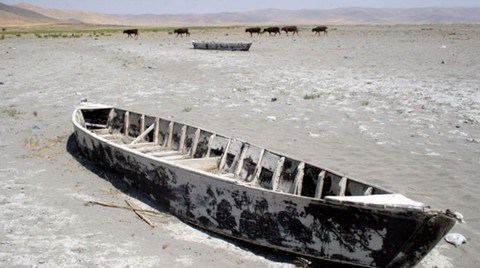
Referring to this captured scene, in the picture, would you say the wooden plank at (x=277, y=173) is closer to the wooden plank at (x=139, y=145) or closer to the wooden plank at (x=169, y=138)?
the wooden plank at (x=169, y=138)

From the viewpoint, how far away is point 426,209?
3607mm

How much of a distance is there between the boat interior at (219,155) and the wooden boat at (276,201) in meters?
0.02

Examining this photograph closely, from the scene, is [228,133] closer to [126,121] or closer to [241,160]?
[126,121]

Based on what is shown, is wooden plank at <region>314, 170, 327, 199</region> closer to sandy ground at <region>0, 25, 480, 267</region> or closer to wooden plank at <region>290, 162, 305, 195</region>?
wooden plank at <region>290, 162, 305, 195</region>

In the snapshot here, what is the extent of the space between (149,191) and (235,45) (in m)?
22.0

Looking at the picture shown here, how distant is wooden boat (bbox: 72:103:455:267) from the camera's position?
12.7 ft

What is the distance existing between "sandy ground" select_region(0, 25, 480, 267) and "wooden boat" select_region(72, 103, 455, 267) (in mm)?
367

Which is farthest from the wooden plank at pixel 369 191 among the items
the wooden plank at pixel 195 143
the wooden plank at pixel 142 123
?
the wooden plank at pixel 142 123

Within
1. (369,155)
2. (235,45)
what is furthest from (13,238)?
(235,45)

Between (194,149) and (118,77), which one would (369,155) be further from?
(118,77)

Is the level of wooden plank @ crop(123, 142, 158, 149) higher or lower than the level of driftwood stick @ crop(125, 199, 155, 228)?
higher

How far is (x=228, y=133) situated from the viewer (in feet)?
31.3

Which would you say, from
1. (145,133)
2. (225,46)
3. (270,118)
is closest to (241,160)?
(145,133)

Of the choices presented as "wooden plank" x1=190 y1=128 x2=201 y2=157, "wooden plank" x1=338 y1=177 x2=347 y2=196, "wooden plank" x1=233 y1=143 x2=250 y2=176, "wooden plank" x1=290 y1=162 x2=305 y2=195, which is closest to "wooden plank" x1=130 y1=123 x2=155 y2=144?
"wooden plank" x1=190 y1=128 x2=201 y2=157
